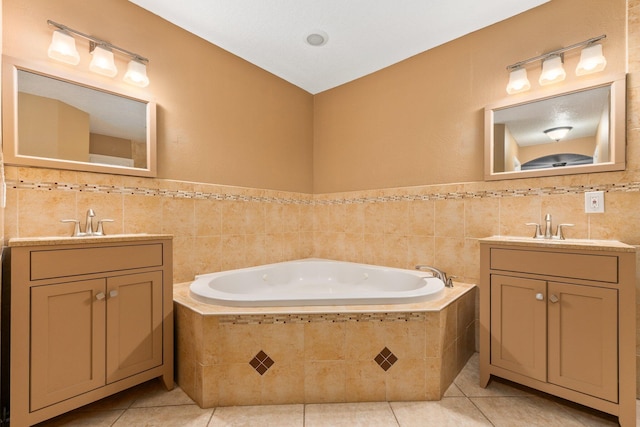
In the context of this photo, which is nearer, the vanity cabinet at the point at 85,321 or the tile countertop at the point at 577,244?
the vanity cabinet at the point at 85,321

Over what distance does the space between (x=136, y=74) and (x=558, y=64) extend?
2.67 m

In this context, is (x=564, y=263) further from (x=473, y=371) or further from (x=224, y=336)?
(x=224, y=336)

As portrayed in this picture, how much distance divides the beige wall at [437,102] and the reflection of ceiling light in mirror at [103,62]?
1883 mm

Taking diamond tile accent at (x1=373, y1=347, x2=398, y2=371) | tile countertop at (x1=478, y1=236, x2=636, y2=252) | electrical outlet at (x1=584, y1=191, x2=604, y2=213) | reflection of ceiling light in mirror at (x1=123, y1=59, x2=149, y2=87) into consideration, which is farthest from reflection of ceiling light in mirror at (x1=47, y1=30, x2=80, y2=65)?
electrical outlet at (x1=584, y1=191, x2=604, y2=213)

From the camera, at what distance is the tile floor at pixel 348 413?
141cm

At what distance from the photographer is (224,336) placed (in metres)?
1.53

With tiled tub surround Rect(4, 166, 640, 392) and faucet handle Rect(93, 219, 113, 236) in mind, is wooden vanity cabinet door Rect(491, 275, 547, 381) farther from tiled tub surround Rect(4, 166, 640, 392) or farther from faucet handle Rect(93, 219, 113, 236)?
faucet handle Rect(93, 219, 113, 236)

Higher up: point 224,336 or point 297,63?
point 297,63

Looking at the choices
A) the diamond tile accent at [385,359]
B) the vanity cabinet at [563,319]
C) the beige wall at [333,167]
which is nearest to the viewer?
the vanity cabinet at [563,319]

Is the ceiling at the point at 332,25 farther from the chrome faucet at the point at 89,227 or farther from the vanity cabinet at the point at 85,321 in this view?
the vanity cabinet at the point at 85,321

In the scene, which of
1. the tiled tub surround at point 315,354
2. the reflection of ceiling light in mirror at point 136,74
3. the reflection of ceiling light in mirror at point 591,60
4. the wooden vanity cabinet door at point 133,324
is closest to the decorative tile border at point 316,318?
the tiled tub surround at point 315,354

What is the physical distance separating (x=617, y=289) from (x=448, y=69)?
6.02ft

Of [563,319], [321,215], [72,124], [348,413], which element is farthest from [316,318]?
[72,124]

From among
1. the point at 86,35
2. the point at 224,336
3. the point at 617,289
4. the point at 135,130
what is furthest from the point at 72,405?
the point at 617,289
